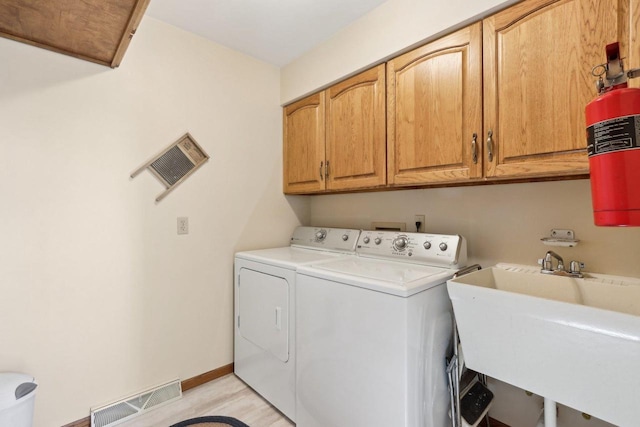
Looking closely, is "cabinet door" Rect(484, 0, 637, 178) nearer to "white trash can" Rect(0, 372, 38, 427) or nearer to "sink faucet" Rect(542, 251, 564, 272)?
"sink faucet" Rect(542, 251, 564, 272)

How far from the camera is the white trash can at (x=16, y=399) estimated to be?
122cm

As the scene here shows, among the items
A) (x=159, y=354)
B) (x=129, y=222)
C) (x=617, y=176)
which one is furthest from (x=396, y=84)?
(x=159, y=354)

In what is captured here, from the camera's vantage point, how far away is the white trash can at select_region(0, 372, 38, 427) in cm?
122

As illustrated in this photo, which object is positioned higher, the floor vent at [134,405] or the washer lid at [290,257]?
the washer lid at [290,257]

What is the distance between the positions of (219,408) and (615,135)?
2.25 metres

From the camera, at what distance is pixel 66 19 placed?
128cm

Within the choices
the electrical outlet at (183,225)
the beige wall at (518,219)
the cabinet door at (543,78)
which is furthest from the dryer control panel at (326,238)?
the cabinet door at (543,78)

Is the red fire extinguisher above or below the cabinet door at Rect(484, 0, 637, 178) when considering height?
below

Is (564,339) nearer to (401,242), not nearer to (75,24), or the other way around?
(401,242)

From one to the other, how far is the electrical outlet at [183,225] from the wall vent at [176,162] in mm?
186

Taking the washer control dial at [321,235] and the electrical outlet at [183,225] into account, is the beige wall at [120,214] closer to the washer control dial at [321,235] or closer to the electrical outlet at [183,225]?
the electrical outlet at [183,225]

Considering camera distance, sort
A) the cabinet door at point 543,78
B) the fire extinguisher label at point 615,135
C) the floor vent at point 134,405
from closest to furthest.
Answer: the fire extinguisher label at point 615,135 < the cabinet door at point 543,78 < the floor vent at point 134,405

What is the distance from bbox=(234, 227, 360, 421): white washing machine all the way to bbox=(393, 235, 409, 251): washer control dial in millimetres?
319

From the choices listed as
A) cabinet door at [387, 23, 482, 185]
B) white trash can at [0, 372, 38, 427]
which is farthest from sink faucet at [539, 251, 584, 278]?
white trash can at [0, 372, 38, 427]
